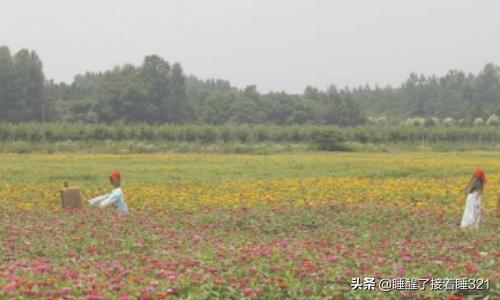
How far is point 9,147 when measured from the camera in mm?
49500

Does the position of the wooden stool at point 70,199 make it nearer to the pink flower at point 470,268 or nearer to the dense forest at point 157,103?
the pink flower at point 470,268

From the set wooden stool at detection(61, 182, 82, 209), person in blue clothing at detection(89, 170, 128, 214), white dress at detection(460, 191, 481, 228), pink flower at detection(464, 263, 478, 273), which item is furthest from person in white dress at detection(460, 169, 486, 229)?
wooden stool at detection(61, 182, 82, 209)

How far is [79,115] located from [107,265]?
8743 centimetres

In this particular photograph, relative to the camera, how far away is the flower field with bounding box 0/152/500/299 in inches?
258

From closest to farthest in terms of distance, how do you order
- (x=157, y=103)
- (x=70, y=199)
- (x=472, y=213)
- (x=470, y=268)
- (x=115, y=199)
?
(x=470, y=268) → (x=472, y=213) → (x=115, y=199) → (x=70, y=199) → (x=157, y=103)

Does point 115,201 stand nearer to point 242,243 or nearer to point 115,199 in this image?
point 115,199

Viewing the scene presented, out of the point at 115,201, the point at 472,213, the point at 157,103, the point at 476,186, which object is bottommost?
the point at 472,213

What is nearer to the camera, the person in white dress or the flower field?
the flower field

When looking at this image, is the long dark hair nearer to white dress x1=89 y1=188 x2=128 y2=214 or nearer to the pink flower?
the pink flower

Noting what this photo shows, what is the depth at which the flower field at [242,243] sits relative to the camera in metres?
6.55

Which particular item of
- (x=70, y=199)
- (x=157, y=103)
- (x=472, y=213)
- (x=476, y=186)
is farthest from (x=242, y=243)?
(x=157, y=103)

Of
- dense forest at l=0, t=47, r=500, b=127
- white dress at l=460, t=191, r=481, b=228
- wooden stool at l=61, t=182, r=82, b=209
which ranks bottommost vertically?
white dress at l=460, t=191, r=481, b=228

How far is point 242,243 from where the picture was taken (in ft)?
32.6

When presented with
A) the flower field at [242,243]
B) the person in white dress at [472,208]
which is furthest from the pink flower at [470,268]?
the person in white dress at [472,208]
